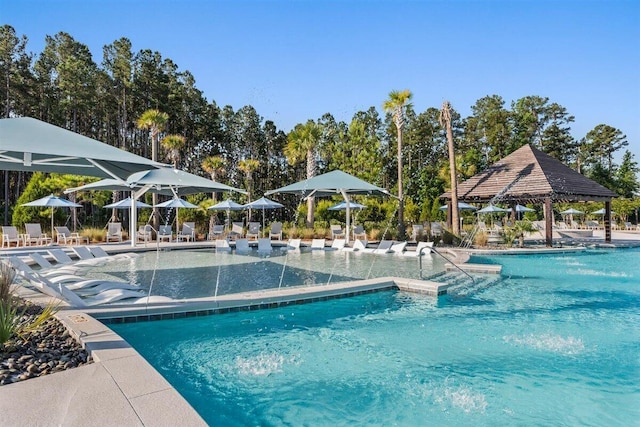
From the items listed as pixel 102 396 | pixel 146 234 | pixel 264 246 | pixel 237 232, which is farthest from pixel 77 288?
pixel 237 232

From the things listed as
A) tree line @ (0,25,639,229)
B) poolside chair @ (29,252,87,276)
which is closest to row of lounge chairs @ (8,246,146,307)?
poolside chair @ (29,252,87,276)

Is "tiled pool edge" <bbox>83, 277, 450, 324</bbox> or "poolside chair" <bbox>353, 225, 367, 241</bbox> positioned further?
"poolside chair" <bbox>353, 225, 367, 241</bbox>

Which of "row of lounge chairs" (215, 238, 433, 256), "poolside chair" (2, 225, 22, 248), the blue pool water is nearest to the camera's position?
the blue pool water

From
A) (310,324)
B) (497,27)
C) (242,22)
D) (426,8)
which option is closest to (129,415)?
(310,324)

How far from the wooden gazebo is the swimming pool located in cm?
751

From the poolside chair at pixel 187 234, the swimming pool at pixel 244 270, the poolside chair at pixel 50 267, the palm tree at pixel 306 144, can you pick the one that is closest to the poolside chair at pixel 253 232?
the poolside chair at pixel 187 234

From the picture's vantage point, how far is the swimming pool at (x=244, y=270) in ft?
28.8

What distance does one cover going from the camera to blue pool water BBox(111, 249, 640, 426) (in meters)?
3.90

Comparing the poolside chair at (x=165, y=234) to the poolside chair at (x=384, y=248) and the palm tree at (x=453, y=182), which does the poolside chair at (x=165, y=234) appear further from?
the palm tree at (x=453, y=182)

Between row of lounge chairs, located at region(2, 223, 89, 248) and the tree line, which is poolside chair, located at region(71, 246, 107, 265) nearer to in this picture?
row of lounge chairs, located at region(2, 223, 89, 248)

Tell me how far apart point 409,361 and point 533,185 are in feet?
56.6

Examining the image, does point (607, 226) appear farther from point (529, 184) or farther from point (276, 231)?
point (276, 231)

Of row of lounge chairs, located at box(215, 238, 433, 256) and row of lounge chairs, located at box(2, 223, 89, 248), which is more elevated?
row of lounge chairs, located at box(2, 223, 89, 248)

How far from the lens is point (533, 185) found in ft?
63.9
